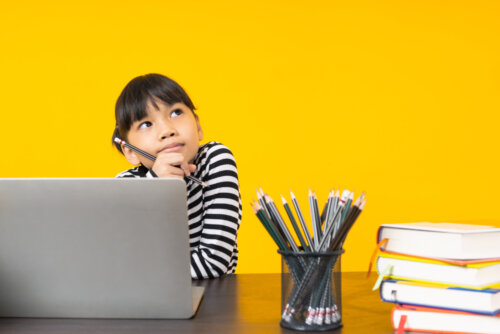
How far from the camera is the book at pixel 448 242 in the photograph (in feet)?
2.41

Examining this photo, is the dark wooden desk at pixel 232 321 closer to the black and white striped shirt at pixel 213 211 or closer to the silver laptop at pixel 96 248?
the silver laptop at pixel 96 248

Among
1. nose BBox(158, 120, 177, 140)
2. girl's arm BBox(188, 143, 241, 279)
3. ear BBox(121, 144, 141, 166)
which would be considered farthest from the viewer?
ear BBox(121, 144, 141, 166)

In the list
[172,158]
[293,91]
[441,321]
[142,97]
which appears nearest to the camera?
[441,321]

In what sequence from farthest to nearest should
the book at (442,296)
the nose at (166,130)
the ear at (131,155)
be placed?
the ear at (131,155), the nose at (166,130), the book at (442,296)

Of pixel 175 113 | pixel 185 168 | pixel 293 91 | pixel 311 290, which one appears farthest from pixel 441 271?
pixel 293 91

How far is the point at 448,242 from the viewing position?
75 cm

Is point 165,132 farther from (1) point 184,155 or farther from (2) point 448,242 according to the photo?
(2) point 448,242

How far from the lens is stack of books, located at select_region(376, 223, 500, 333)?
724 mm

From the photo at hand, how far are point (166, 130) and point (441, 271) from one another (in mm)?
772

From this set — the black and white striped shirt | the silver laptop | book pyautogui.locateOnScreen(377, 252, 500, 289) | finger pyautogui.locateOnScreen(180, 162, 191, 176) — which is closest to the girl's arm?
the black and white striped shirt

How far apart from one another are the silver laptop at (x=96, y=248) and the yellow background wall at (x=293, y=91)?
184 cm

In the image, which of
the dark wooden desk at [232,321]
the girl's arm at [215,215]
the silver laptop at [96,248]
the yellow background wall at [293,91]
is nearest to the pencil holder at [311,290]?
the dark wooden desk at [232,321]

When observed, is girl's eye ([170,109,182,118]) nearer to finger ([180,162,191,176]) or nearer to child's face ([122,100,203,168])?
child's face ([122,100,203,168])

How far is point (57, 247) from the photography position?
78cm
